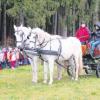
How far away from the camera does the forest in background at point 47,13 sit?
98.5 feet

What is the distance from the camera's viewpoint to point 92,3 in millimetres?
41250

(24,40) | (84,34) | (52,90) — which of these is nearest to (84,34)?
(84,34)

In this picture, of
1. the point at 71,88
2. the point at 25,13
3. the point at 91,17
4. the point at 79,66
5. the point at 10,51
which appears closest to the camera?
the point at 71,88

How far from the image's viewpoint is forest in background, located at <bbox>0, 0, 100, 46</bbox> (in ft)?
98.5

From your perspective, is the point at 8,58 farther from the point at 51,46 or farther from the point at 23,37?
the point at 23,37

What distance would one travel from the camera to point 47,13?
32.5 meters

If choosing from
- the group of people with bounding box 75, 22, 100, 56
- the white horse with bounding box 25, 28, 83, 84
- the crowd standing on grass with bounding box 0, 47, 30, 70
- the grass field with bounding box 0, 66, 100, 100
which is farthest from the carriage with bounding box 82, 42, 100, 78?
the crowd standing on grass with bounding box 0, 47, 30, 70

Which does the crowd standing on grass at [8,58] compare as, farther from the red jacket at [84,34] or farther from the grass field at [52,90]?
the grass field at [52,90]

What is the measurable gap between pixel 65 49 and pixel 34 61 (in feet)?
3.71

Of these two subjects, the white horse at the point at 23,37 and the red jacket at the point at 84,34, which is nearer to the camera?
the white horse at the point at 23,37

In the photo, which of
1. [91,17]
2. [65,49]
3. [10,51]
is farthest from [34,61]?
[91,17]

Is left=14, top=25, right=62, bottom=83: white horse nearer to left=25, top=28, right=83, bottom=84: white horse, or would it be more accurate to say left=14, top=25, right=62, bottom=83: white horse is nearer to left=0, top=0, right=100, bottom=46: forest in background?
left=25, top=28, right=83, bottom=84: white horse

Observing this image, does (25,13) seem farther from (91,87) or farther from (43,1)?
(91,87)

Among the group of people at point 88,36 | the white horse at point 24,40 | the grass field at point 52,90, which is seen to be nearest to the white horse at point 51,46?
the white horse at point 24,40
